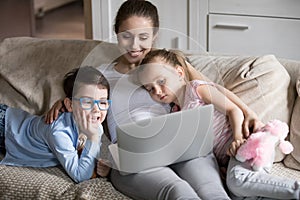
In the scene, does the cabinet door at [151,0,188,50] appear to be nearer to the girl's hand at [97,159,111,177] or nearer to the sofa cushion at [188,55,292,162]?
the sofa cushion at [188,55,292,162]

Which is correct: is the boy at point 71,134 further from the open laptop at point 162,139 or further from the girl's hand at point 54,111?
the open laptop at point 162,139

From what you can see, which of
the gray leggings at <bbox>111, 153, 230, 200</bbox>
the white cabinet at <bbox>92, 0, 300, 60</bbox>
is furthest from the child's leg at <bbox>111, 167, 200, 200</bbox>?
Result: the white cabinet at <bbox>92, 0, 300, 60</bbox>

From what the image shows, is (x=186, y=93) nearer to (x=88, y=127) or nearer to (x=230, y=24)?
(x=88, y=127)

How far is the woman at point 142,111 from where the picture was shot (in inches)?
72.4

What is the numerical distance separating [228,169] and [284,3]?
4.60 feet

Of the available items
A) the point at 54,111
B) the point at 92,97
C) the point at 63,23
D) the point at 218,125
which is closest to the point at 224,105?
the point at 218,125

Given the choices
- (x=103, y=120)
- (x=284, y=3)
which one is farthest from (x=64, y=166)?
(x=284, y=3)

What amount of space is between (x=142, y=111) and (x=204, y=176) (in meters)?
0.32

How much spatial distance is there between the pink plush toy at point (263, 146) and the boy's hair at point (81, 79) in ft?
1.69

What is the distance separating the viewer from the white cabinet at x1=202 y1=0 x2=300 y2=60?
3080 mm

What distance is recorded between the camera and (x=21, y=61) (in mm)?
2473

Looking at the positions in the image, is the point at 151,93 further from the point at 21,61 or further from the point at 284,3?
the point at 284,3

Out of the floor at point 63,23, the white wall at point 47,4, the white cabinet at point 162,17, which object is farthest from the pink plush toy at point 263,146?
the white wall at point 47,4

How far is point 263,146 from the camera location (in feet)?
6.19
